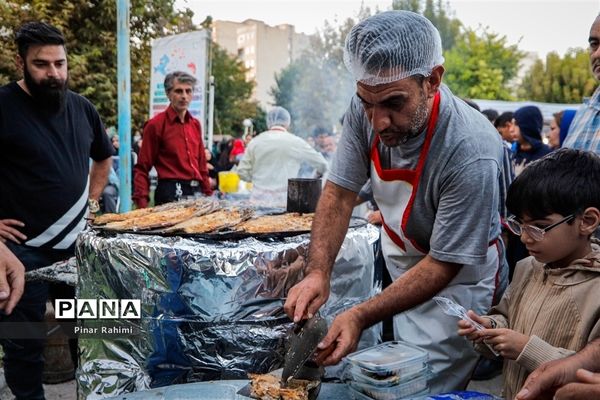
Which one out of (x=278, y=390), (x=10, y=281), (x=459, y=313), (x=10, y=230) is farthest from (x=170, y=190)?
(x=459, y=313)

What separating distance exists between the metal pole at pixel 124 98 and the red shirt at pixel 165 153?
0.49 m

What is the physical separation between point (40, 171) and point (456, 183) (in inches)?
87.0

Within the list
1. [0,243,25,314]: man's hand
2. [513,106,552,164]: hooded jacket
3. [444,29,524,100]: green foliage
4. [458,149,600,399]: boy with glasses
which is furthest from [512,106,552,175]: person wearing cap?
[444,29,524,100]: green foliage

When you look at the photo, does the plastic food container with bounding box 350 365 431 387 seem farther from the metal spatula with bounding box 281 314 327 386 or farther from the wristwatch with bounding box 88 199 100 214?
the wristwatch with bounding box 88 199 100 214

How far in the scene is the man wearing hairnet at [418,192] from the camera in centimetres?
159

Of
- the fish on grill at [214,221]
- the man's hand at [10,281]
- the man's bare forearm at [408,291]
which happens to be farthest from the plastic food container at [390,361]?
the man's hand at [10,281]

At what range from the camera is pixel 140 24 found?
10.2 meters

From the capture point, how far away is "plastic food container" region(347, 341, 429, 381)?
5.39 ft

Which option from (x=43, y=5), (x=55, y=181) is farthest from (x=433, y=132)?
(x=43, y=5)

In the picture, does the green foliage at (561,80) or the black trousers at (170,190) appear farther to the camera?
the green foliage at (561,80)

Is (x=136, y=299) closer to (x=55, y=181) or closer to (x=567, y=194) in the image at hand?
(x=55, y=181)

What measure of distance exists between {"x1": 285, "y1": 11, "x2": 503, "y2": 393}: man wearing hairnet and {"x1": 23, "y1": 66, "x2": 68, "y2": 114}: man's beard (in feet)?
5.87

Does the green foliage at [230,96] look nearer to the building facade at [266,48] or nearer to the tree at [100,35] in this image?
the building facade at [266,48]

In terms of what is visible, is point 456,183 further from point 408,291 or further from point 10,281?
point 10,281
